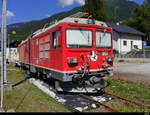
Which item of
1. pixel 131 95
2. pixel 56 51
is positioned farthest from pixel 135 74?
pixel 56 51

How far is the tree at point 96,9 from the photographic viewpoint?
5391 cm

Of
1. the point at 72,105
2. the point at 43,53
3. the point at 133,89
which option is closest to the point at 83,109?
the point at 72,105

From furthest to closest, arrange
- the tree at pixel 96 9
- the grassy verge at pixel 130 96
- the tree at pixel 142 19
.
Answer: the tree at pixel 142 19, the tree at pixel 96 9, the grassy verge at pixel 130 96

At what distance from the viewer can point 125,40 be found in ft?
149

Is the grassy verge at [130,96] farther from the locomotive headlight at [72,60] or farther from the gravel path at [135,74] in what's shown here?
the gravel path at [135,74]

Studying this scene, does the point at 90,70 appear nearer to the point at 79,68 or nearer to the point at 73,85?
the point at 79,68

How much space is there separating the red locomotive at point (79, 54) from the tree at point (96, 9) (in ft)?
149

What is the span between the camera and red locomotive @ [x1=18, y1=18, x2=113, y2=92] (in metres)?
8.23

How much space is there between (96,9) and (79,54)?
48148mm

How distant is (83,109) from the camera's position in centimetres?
686

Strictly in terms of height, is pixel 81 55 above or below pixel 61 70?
above

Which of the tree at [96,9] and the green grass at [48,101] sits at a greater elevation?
the tree at [96,9]

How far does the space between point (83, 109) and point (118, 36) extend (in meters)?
38.3

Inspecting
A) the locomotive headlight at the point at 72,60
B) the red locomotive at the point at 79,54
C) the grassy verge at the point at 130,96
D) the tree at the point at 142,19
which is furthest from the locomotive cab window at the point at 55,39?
the tree at the point at 142,19
